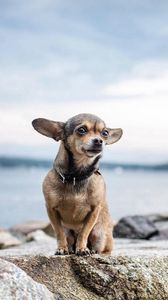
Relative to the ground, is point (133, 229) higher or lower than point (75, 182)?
lower

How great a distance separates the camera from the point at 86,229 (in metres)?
9.45

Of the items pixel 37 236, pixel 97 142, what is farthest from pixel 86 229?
pixel 37 236

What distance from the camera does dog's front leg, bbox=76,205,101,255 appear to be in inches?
372

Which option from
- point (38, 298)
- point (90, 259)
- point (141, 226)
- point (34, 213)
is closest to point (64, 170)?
point (90, 259)

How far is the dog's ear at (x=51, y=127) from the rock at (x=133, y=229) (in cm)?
1041

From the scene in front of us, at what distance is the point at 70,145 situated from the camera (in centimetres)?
941

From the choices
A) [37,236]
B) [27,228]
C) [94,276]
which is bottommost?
[27,228]

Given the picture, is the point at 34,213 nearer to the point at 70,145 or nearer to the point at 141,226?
the point at 141,226

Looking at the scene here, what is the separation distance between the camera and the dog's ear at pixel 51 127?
9.64 meters

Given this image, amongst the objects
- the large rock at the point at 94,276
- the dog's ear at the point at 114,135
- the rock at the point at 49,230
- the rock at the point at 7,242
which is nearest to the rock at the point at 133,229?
the rock at the point at 7,242

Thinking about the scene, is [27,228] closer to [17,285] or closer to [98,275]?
[98,275]

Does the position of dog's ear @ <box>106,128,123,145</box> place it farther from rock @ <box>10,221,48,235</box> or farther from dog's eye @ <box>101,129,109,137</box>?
rock @ <box>10,221,48,235</box>

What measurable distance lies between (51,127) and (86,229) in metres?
1.33

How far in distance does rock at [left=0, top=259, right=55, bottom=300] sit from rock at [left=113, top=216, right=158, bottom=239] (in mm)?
11283
